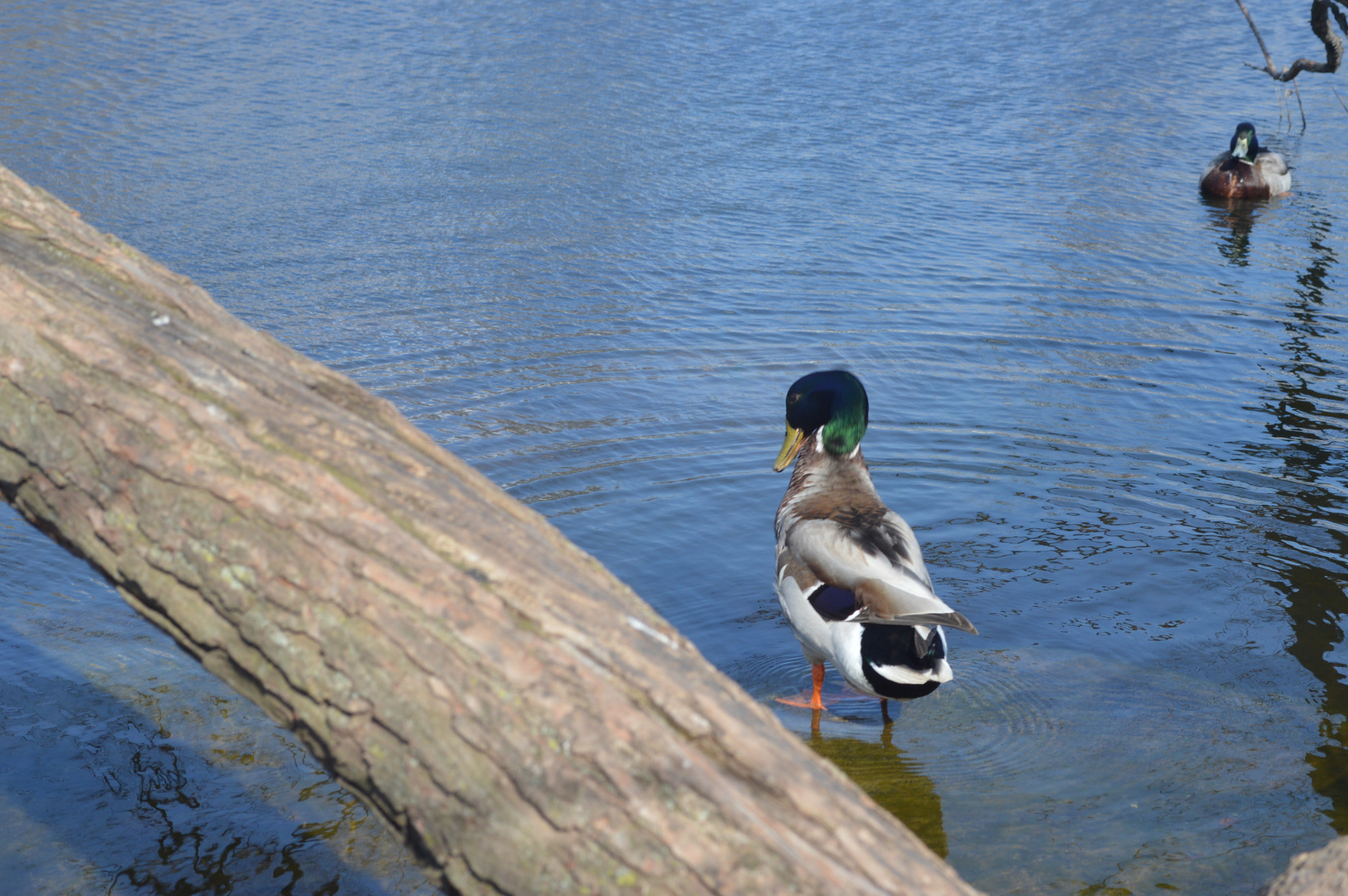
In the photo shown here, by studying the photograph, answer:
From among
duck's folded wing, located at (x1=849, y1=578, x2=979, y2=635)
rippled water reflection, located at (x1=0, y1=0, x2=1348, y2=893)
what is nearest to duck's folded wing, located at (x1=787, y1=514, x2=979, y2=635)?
duck's folded wing, located at (x1=849, y1=578, x2=979, y2=635)

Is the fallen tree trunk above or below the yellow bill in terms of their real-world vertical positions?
above

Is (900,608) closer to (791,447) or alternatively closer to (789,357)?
(791,447)

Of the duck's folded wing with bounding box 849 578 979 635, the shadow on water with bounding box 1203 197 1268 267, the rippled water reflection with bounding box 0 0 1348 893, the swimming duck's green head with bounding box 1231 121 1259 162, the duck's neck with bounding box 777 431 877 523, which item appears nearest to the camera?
the duck's folded wing with bounding box 849 578 979 635

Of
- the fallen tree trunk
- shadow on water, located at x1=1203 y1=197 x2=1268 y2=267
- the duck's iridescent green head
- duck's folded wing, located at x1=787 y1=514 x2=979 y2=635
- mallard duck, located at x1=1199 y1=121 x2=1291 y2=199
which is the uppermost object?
the fallen tree trunk

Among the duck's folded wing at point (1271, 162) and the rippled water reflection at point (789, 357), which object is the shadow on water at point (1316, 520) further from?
the duck's folded wing at point (1271, 162)

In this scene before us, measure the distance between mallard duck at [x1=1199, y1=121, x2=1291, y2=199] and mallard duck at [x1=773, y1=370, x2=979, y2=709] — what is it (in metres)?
8.35

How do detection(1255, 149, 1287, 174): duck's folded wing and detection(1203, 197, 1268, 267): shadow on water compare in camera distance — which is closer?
detection(1203, 197, 1268, 267): shadow on water

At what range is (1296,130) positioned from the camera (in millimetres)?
13773

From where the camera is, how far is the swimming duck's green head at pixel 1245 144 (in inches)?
443

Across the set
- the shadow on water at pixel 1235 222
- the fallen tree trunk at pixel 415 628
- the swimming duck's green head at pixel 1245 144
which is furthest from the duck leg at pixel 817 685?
the swimming duck's green head at pixel 1245 144

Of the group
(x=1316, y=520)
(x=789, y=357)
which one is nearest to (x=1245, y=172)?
(x=789, y=357)

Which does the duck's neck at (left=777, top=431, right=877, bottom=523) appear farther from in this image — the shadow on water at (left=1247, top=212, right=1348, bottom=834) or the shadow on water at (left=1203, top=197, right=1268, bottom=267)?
the shadow on water at (left=1203, top=197, right=1268, bottom=267)

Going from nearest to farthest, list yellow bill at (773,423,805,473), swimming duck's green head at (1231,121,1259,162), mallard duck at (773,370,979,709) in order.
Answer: mallard duck at (773,370,979,709) → yellow bill at (773,423,805,473) → swimming duck's green head at (1231,121,1259,162)

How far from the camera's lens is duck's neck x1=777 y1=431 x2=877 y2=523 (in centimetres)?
449
